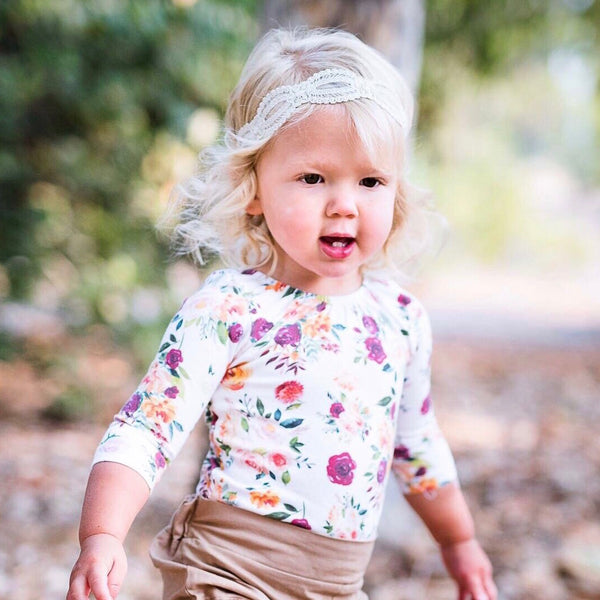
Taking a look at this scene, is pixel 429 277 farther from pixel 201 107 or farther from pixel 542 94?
pixel 201 107

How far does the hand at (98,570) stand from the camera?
55.2 inches

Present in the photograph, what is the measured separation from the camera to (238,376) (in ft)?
5.63

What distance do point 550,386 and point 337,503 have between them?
19.6ft

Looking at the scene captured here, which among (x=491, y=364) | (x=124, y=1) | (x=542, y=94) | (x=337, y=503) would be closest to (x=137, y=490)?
(x=337, y=503)

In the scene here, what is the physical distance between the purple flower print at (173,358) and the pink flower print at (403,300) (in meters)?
0.56

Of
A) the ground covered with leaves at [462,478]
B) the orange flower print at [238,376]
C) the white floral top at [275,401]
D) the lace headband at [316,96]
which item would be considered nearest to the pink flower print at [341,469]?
the white floral top at [275,401]

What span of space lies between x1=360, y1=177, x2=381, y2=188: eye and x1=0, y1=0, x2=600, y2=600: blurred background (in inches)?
17.2

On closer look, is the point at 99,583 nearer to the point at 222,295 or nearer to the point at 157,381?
the point at 157,381

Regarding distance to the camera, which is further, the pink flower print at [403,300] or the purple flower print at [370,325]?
the pink flower print at [403,300]

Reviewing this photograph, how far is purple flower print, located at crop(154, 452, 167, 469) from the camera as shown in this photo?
62.8 inches

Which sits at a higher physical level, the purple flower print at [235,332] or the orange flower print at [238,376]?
the purple flower print at [235,332]

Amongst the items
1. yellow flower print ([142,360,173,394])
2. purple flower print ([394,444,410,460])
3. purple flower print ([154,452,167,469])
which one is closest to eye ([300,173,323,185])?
yellow flower print ([142,360,173,394])

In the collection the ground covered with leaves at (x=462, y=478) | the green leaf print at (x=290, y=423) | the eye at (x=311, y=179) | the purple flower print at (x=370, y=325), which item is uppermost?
the eye at (x=311, y=179)

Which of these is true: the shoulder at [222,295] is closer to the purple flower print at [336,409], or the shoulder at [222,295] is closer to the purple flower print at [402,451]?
the purple flower print at [336,409]
